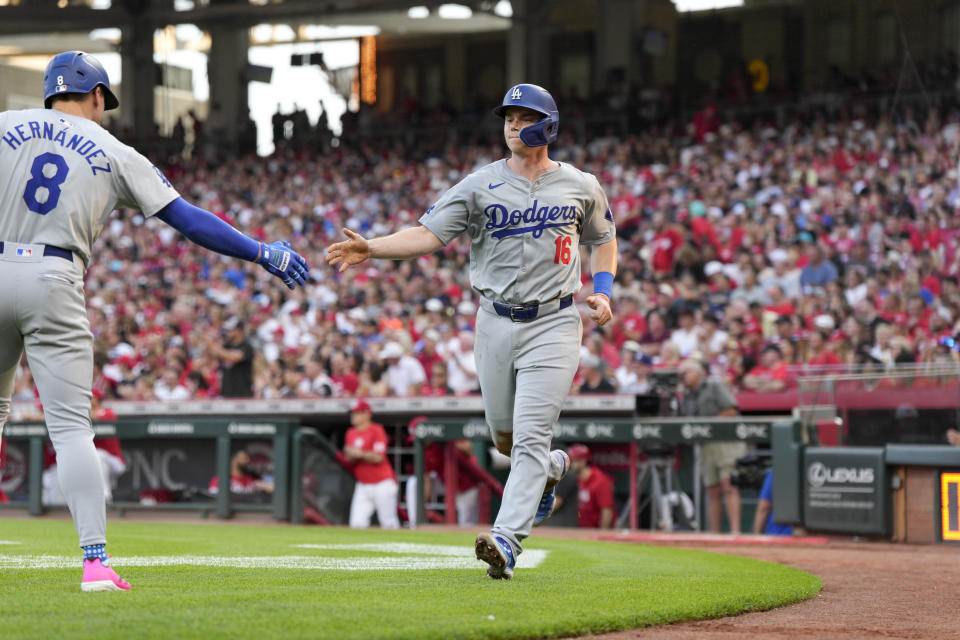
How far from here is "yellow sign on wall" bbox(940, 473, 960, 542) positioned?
10180 mm

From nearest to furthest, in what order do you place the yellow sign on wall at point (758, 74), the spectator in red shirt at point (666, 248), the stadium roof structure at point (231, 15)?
the spectator in red shirt at point (666, 248), the yellow sign on wall at point (758, 74), the stadium roof structure at point (231, 15)

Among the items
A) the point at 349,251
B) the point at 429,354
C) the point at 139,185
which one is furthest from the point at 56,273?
the point at 429,354

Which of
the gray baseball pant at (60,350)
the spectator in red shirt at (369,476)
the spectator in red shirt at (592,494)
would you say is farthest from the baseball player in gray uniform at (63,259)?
the spectator in red shirt at (369,476)

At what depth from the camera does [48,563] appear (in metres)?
5.80

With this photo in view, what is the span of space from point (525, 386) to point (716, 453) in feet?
23.4

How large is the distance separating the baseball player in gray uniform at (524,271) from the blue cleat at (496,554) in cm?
4

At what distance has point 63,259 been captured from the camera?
4.38 metres

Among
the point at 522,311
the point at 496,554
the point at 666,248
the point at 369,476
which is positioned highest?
the point at 666,248

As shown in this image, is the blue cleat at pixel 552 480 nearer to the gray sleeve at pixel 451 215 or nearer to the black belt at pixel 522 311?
the black belt at pixel 522 311

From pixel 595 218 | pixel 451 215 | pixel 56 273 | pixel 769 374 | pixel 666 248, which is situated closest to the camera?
pixel 56 273

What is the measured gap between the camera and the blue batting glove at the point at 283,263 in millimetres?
4688


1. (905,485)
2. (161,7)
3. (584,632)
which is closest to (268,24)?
(161,7)

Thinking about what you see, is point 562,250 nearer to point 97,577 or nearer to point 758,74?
point 97,577

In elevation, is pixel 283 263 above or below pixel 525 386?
above
